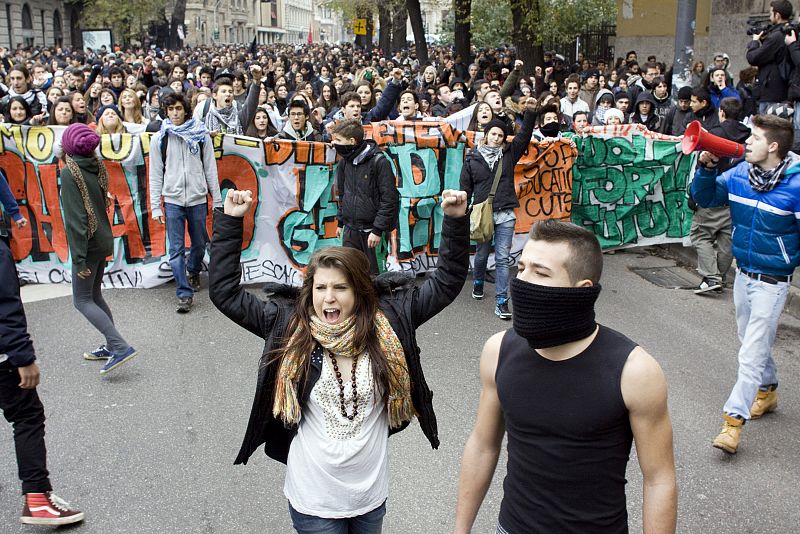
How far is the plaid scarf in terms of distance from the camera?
484 cm

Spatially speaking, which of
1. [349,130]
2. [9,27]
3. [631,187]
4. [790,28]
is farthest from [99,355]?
[9,27]

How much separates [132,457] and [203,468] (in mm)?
463

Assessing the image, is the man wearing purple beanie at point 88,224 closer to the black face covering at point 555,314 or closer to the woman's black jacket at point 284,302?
the woman's black jacket at point 284,302

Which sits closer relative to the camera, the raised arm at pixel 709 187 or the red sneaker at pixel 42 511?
the red sneaker at pixel 42 511

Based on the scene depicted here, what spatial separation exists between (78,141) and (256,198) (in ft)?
9.69

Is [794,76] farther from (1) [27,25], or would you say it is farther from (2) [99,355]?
(1) [27,25]

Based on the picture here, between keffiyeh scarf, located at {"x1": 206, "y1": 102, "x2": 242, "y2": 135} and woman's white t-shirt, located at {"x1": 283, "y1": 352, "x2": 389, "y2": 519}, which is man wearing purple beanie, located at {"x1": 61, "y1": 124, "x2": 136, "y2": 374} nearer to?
woman's white t-shirt, located at {"x1": 283, "y1": 352, "x2": 389, "y2": 519}

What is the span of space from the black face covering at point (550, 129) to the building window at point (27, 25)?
55408 millimetres

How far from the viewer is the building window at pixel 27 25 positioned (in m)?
57.4

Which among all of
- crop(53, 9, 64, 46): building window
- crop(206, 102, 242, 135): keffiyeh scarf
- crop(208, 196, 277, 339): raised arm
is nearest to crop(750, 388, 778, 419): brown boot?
crop(208, 196, 277, 339): raised arm

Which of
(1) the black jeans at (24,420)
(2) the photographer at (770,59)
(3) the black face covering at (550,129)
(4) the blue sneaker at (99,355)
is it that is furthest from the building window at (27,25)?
(1) the black jeans at (24,420)

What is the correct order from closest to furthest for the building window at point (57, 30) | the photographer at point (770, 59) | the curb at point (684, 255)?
the curb at point (684, 255), the photographer at point (770, 59), the building window at point (57, 30)

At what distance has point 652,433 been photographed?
7.75 ft

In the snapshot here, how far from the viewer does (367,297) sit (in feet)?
10.1
